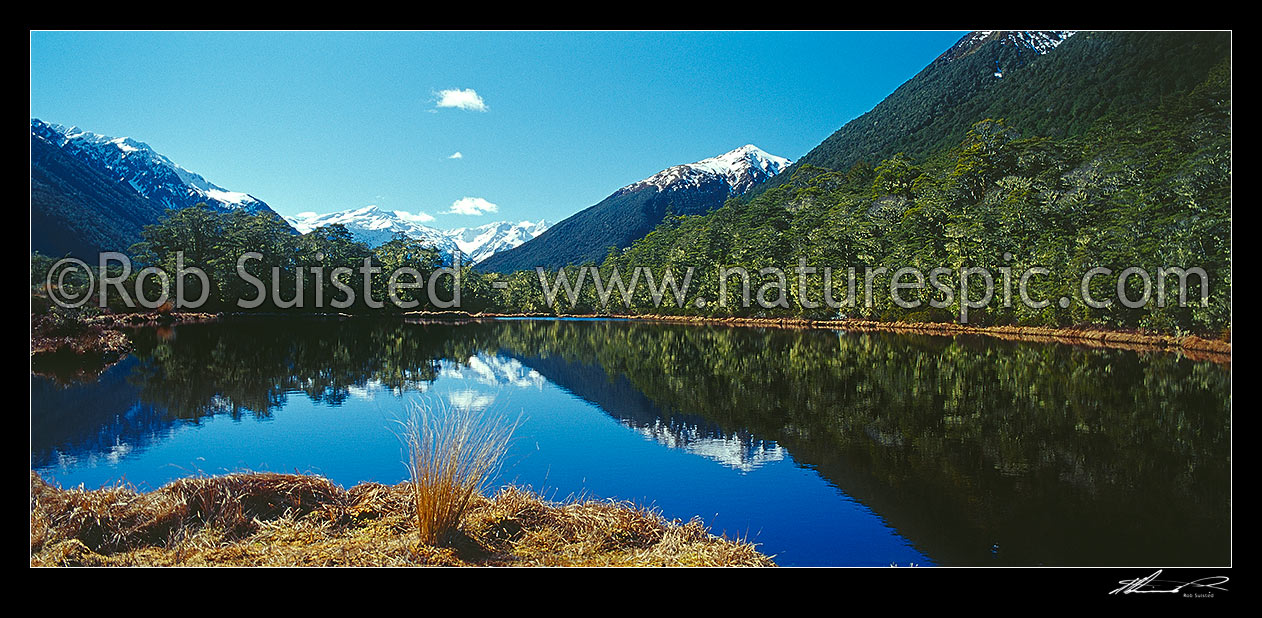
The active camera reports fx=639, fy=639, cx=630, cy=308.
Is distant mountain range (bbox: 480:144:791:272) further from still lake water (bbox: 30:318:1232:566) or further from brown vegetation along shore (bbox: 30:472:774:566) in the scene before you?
brown vegetation along shore (bbox: 30:472:774:566)

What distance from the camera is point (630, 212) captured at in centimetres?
12788

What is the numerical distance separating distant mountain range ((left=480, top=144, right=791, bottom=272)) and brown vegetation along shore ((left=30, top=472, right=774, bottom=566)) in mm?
93736

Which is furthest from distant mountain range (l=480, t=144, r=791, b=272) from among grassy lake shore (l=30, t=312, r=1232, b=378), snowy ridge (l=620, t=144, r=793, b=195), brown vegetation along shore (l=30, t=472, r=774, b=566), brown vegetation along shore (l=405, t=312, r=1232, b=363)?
brown vegetation along shore (l=30, t=472, r=774, b=566)

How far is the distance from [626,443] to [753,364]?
811 centimetres

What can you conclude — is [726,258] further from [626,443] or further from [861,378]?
[626,443]

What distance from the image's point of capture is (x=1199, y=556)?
11.9 feet

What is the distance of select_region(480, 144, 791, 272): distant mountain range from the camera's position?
390 ft

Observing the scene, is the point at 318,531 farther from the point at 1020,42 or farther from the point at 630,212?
the point at 630,212

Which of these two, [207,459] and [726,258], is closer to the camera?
[207,459]

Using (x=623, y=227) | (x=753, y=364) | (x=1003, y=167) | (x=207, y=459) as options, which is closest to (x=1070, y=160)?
(x=1003, y=167)

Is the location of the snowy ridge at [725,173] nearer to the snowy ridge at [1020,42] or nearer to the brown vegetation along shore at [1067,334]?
the snowy ridge at [1020,42]

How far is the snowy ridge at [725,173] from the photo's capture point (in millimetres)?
154500
